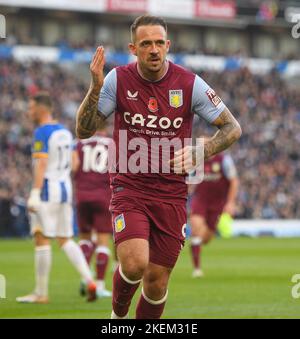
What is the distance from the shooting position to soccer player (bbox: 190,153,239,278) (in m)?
16.1

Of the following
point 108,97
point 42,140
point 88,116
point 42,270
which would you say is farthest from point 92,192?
point 88,116

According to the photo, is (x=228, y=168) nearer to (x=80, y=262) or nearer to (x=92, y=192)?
(x=92, y=192)

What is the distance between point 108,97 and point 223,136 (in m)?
0.96

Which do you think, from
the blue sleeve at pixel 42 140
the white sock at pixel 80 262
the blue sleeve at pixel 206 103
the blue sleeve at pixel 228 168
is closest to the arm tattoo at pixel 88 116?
the blue sleeve at pixel 206 103

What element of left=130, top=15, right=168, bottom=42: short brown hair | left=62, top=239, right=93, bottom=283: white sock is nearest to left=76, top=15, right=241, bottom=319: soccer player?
left=130, top=15, right=168, bottom=42: short brown hair

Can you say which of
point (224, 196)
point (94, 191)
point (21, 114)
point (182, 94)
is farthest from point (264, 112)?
point (182, 94)

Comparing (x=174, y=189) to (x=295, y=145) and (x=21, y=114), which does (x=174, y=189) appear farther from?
(x=295, y=145)

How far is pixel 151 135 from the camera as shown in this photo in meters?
7.55

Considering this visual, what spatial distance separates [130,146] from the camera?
760cm

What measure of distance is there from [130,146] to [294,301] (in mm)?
4303

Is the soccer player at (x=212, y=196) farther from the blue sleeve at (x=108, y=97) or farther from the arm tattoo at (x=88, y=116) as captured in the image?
the arm tattoo at (x=88, y=116)

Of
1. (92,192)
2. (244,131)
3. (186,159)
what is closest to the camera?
(186,159)

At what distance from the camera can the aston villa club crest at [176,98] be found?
7.57 meters

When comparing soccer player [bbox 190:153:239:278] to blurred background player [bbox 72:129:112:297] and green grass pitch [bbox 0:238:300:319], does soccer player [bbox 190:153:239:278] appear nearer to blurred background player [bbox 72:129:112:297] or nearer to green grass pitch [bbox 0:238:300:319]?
green grass pitch [bbox 0:238:300:319]
